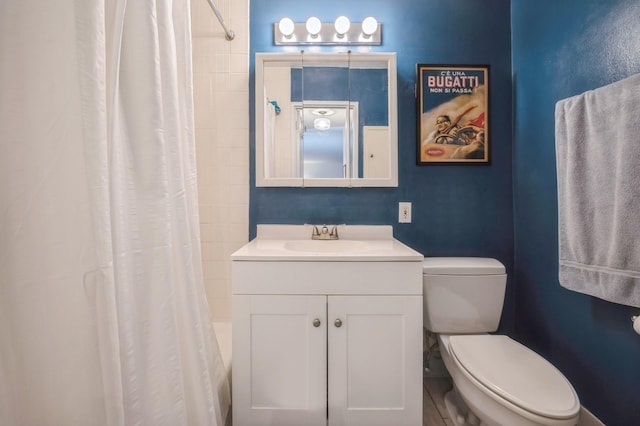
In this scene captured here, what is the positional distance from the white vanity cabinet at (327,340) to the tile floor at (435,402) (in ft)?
0.94

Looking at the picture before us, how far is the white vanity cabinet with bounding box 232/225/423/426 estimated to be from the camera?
1.15 metres

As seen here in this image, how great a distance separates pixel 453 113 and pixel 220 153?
1.33 meters

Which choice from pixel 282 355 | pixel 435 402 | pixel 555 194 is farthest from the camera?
pixel 435 402

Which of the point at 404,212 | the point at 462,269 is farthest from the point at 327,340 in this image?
the point at 404,212

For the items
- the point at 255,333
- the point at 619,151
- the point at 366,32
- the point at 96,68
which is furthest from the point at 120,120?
the point at 619,151

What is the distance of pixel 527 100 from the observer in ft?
5.03

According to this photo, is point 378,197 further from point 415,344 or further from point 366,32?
point 366,32

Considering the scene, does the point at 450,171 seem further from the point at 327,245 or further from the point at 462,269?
the point at 327,245

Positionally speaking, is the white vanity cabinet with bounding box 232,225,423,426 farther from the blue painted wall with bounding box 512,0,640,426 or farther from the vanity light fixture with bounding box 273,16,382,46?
the vanity light fixture with bounding box 273,16,382,46

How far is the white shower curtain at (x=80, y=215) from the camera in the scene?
58cm

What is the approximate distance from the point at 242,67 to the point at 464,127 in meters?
1.29

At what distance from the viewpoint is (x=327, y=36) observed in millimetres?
1635

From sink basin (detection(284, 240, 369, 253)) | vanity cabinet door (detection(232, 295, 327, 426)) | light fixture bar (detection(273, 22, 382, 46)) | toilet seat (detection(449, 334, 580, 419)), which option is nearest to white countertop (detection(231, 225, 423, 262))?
sink basin (detection(284, 240, 369, 253))

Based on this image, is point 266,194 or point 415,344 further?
point 266,194
